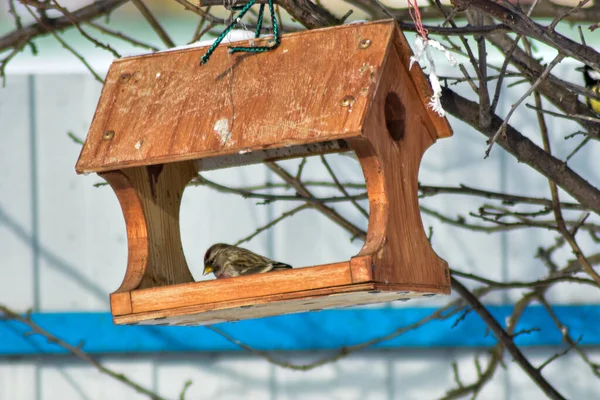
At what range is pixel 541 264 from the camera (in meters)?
5.03

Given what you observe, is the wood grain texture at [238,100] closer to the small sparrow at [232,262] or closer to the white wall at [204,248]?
the small sparrow at [232,262]

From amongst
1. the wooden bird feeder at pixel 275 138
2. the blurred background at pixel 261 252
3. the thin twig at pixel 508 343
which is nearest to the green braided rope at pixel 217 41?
the wooden bird feeder at pixel 275 138

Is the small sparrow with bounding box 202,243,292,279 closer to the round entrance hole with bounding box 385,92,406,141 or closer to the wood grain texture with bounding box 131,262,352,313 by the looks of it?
the wood grain texture with bounding box 131,262,352,313

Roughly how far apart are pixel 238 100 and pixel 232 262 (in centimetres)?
62

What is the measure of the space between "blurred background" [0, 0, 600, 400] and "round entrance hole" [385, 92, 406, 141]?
2.29 metres

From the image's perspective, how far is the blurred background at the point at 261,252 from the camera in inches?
195

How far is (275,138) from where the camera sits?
2348 millimetres

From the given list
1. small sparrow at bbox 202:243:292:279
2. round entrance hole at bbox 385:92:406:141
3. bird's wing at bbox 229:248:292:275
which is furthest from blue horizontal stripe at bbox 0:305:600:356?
round entrance hole at bbox 385:92:406:141

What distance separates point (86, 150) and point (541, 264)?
306 cm

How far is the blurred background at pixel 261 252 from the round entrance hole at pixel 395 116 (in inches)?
90.1

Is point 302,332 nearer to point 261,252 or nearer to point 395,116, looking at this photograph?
point 261,252

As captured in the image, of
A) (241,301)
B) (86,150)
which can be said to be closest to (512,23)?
(241,301)

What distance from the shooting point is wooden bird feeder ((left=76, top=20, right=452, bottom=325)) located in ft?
7.62

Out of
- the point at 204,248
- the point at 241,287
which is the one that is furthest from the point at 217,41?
the point at 204,248
